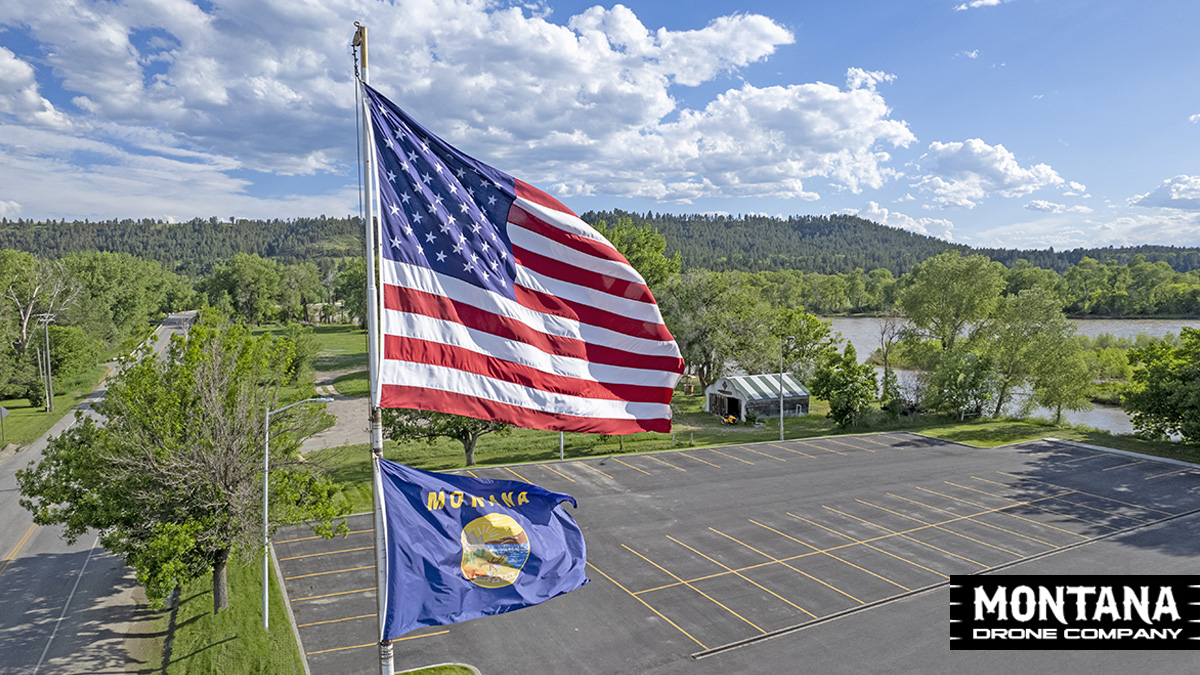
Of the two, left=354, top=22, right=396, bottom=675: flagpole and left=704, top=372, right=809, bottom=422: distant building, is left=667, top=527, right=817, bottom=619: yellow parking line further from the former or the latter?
left=704, top=372, right=809, bottom=422: distant building

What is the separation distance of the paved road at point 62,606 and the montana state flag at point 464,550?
15301 millimetres

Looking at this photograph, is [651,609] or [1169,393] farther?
[1169,393]

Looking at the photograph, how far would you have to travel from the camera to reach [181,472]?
17.9 metres

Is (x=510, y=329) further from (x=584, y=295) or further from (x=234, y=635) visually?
(x=234, y=635)

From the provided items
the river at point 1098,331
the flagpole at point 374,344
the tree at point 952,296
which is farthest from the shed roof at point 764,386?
the flagpole at point 374,344

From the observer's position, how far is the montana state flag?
7.44 metres

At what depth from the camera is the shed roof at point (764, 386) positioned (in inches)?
2200

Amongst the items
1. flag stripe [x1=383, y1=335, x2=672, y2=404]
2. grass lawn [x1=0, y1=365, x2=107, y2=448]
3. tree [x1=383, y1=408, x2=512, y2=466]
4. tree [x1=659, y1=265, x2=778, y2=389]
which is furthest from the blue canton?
tree [x1=659, y1=265, x2=778, y2=389]

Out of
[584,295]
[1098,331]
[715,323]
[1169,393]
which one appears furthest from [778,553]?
[1098,331]

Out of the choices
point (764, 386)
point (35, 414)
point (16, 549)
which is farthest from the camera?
point (764, 386)

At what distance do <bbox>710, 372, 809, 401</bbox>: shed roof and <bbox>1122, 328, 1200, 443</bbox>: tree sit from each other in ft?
74.3

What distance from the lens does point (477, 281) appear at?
823 cm

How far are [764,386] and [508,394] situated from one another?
169 ft

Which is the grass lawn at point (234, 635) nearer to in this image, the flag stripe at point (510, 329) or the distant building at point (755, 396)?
the flag stripe at point (510, 329)
